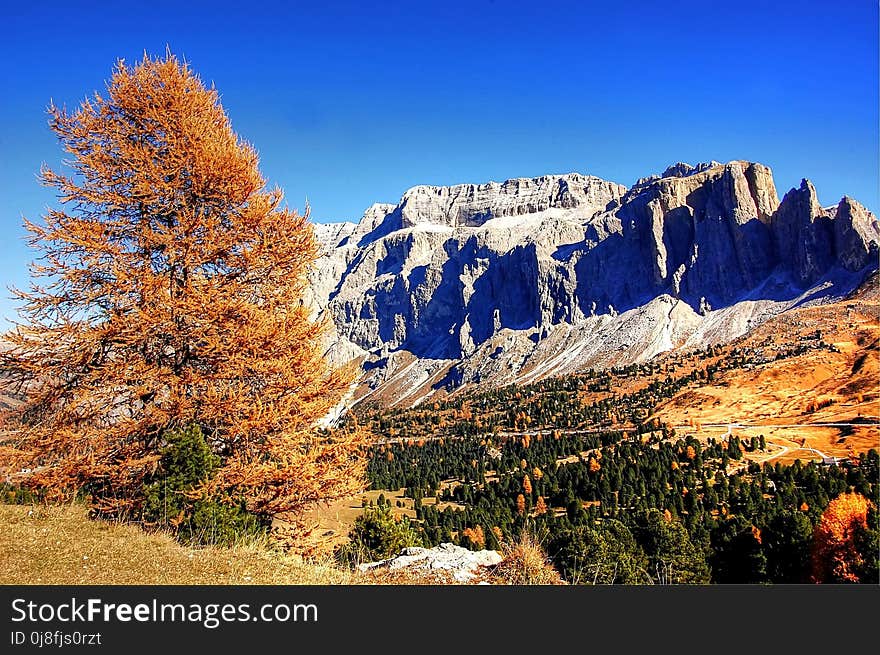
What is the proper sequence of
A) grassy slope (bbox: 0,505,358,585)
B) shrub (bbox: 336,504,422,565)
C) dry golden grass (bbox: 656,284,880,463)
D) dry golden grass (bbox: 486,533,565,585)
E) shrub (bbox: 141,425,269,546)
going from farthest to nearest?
dry golden grass (bbox: 656,284,880,463) < shrub (bbox: 336,504,422,565) < shrub (bbox: 141,425,269,546) < dry golden grass (bbox: 486,533,565,585) < grassy slope (bbox: 0,505,358,585)

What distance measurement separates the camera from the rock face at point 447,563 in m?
10.7

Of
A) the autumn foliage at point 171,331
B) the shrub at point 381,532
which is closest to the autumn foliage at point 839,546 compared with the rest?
the shrub at point 381,532

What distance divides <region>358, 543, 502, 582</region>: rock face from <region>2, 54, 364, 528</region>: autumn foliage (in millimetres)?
2166

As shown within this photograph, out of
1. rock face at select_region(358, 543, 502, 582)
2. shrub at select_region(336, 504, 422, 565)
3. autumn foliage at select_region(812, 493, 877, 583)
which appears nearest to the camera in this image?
rock face at select_region(358, 543, 502, 582)

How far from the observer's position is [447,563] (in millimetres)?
11586

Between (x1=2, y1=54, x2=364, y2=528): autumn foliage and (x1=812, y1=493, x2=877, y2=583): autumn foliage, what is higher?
(x1=2, y1=54, x2=364, y2=528): autumn foliage

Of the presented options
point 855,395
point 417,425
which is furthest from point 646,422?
point 417,425

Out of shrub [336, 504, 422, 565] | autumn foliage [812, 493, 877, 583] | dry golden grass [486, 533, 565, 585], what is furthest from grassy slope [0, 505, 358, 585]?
autumn foliage [812, 493, 877, 583]

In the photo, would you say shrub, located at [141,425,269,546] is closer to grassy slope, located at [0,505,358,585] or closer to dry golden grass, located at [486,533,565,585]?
grassy slope, located at [0,505,358,585]

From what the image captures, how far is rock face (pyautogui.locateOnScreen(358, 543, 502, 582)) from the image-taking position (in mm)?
10711

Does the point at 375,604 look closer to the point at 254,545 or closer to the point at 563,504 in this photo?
the point at 254,545

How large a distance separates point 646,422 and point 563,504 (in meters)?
59.9

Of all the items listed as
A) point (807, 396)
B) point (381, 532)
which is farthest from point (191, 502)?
point (807, 396)

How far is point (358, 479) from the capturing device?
1320 centimetres
